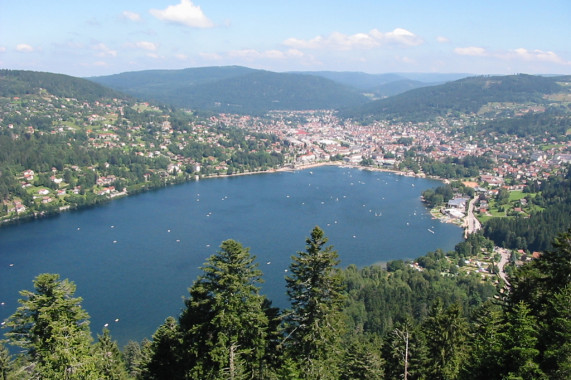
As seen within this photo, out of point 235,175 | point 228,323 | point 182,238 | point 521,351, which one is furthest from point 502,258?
point 235,175

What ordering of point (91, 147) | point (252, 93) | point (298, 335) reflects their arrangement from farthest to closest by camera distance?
point (252, 93)
point (91, 147)
point (298, 335)

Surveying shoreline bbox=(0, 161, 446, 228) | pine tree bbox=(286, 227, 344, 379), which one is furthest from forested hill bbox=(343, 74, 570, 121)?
pine tree bbox=(286, 227, 344, 379)

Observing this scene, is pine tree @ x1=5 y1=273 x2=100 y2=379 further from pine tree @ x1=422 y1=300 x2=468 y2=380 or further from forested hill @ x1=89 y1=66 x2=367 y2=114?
forested hill @ x1=89 y1=66 x2=367 y2=114

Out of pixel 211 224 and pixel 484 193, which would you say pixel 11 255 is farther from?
pixel 484 193

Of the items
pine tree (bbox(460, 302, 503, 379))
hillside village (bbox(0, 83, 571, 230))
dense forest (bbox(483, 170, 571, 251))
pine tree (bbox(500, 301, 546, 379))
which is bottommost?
dense forest (bbox(483, 170, 571, 251))

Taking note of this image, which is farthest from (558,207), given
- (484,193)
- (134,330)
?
(134,330)

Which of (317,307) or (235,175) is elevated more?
(317,307)

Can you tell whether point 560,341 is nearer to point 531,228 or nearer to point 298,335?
point 298,335

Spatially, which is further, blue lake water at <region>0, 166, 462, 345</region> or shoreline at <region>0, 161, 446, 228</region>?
shoreline at <region>0, 161, 446, 228</region>
